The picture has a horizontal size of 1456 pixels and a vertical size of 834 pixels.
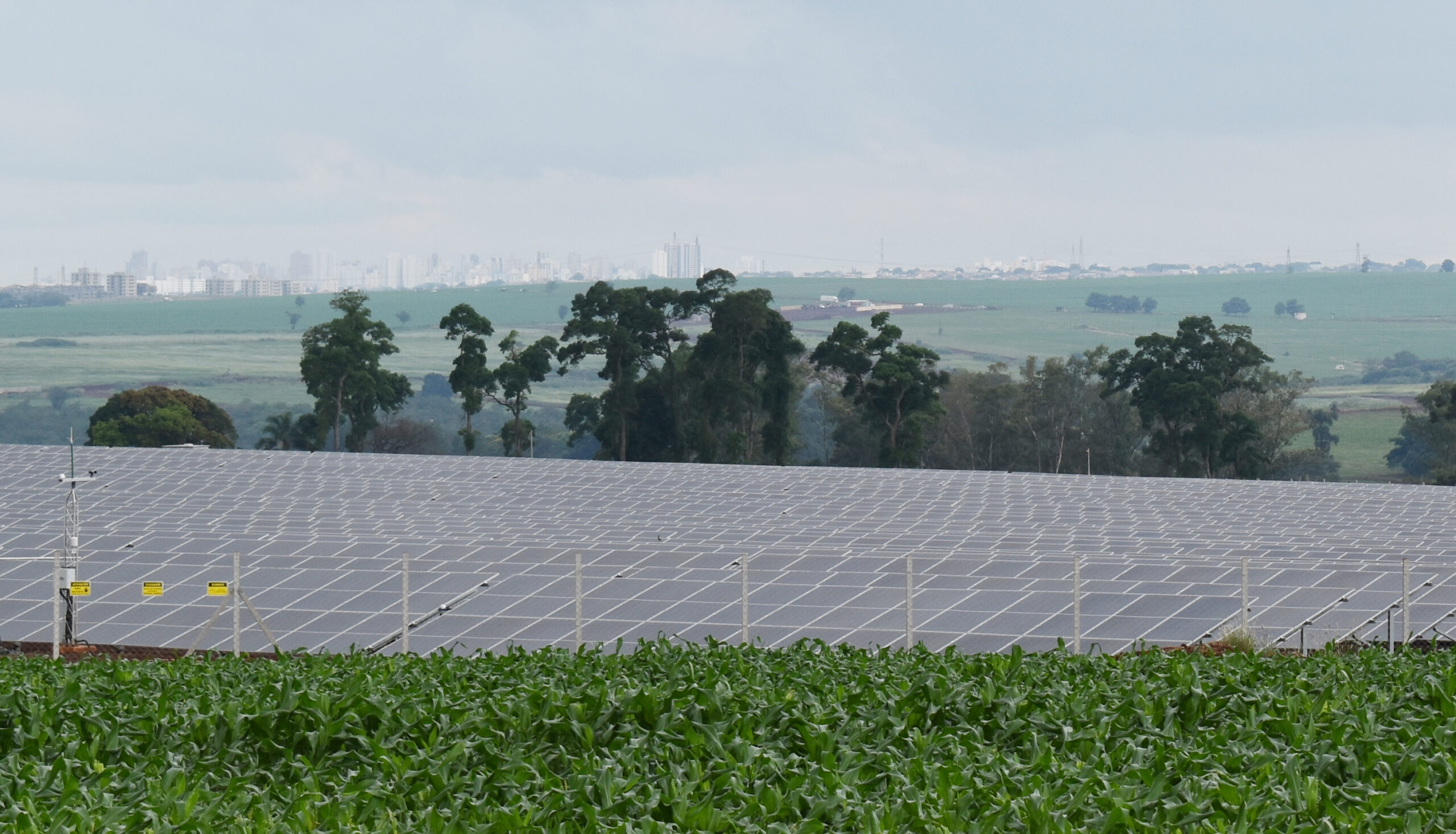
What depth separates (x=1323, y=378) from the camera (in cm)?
13188

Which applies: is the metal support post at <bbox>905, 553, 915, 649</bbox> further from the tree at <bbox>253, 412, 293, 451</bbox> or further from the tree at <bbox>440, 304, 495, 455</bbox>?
the tree at <bbox>253, 412, 293, 451</bbox>

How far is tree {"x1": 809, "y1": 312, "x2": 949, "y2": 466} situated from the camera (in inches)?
2596

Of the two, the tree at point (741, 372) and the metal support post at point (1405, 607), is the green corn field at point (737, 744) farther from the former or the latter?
the tree at point (741, 372)

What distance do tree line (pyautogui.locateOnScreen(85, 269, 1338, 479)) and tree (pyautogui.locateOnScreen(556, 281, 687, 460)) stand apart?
0.10 metres

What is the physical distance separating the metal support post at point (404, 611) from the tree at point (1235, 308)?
157m

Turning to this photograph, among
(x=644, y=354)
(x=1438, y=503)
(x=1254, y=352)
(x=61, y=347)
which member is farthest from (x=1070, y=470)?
(x=61, y=347)

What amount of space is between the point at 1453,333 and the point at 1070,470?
90952mm

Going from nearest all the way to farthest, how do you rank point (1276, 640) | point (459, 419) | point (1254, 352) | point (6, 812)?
point (6, 812)
point (1276, 640)
point (1254, 352)
point (459, 419)

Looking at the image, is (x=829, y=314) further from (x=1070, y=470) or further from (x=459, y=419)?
(x=1070, y=470)

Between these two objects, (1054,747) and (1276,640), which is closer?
(1054,747)

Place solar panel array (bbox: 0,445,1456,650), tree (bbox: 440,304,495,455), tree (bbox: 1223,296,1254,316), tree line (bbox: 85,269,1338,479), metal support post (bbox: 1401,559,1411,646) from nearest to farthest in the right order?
metal support post (bbox: 1401,559,1411,646) < solar panel array (bbox: 0,445,1456,650) < tree line (bbox: 85,269,1338,479) < tree (bbox: 440,304,495,455) < tree (bbox: 1223,296,1254,316)

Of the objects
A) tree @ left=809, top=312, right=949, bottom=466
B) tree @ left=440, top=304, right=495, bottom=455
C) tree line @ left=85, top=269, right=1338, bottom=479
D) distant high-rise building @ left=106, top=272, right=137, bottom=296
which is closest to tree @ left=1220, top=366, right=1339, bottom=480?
tree line @ left=85, top=269, right=1338, bottom=479

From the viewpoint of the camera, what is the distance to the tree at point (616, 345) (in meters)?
68.9

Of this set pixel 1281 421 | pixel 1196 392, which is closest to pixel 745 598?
pixel 1196 392
